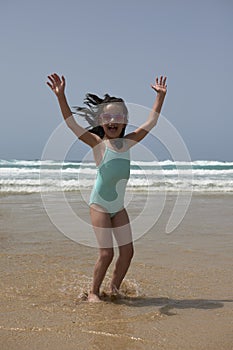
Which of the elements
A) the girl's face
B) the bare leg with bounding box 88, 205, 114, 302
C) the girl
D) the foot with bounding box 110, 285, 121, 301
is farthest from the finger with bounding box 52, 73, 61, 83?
the foot with bounding box 110, 285, 121, 301

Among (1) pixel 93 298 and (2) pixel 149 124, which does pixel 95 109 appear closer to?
(2) pixel 149 124

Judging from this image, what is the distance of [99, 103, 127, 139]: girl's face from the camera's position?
14.1 ft

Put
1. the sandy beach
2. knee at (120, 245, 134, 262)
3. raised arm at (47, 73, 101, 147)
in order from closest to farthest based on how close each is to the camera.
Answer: the sandy beach → raised arm at (47, 73, 101, 147) → knee at (120, 245, 134, 262)

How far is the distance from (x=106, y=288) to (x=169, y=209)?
6.11m

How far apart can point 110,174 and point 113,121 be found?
494 millimetres

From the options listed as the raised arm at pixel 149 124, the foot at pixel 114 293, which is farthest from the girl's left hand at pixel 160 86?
the foot at pixel 114 293

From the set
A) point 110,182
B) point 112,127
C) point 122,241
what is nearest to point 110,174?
point 110,182

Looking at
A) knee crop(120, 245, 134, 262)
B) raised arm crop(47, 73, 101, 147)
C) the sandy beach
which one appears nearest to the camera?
the sandy beach

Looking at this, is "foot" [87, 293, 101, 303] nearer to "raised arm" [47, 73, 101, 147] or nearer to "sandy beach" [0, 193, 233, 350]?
"sandy beach" [0, 193, 233, 350]

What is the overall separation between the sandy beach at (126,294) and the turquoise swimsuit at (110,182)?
33.4 inches

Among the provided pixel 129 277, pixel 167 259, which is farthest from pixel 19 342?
pixel 167 259

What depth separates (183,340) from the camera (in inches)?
120

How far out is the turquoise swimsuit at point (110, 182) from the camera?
4.20 metres

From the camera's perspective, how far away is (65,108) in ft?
13.3
